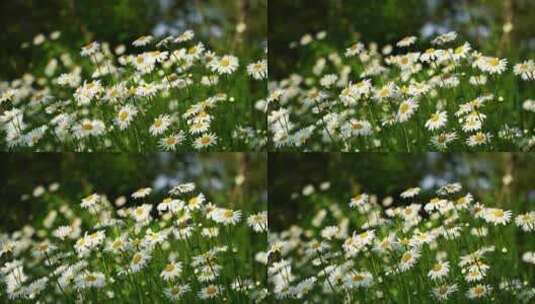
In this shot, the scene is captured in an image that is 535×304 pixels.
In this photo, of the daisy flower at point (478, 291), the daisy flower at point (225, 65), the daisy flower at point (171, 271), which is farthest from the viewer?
the daisy flower at point (225, 65)

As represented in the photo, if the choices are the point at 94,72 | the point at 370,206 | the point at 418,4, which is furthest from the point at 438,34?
the point at 94,72

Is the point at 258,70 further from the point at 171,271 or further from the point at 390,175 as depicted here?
the point at 171,271

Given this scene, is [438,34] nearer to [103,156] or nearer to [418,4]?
[418,4]

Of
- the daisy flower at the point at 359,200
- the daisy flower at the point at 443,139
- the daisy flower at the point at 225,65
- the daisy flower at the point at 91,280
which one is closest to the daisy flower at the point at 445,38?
the daisy flower at the point at 443,139

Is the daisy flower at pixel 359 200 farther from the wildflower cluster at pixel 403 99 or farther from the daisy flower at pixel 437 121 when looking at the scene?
the daisy flower at pixel 437 121

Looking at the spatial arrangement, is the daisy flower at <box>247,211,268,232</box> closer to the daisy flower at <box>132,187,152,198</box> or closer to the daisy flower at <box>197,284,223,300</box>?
the daisy flower at <box>197,284,223,300</box>

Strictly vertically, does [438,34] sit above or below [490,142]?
above
